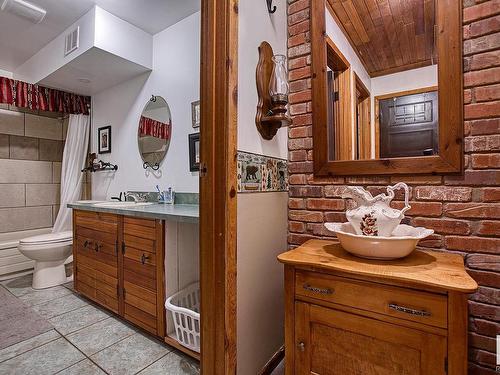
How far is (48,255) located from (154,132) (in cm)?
158

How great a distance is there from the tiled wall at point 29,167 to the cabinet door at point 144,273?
2354mm

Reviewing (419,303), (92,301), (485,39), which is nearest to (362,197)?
(419,303)

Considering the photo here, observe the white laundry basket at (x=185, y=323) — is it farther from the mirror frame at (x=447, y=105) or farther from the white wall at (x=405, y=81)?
the white wall at (x=405, y=81)

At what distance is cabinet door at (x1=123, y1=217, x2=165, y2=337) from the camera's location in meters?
1.59

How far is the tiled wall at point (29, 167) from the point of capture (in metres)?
3.01

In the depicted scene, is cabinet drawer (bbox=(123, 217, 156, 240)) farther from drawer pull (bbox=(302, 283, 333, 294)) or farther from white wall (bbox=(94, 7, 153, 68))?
white wall (bbox=(94, 7, 153, 68))

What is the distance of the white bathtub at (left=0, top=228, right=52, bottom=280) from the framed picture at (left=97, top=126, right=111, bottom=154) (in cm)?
141

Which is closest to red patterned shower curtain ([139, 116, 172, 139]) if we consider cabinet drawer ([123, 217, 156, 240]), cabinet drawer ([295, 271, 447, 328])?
A: cabinet drawer ([123, 217, 156, 240])

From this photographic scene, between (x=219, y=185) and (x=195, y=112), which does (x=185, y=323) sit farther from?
(x=195, y=112)

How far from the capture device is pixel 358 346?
91 centimetres

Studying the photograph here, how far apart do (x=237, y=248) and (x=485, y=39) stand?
139 cm

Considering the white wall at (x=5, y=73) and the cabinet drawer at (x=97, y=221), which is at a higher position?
the white wall at (x=5, y=73)

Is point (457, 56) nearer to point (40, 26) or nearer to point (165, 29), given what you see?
point (165, 29)

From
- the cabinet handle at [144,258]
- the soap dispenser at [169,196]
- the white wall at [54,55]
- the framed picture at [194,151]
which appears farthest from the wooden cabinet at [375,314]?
the white wall at [54,55]
